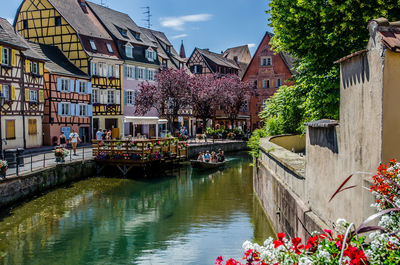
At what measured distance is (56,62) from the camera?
120ft

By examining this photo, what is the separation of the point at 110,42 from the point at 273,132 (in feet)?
83.1

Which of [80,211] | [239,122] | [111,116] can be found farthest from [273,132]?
[239,122]

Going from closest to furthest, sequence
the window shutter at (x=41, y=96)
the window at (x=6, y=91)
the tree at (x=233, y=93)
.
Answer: the window at (x=6, y=91), the window shutter at (x=41, y=96), the tree at (x=233, y=93)

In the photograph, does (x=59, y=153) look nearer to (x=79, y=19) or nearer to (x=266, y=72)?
(x=79, y=19)

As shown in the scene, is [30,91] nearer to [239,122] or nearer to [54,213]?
[54,213]

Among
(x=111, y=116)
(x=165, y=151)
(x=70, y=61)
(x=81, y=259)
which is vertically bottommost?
(x=81, y=259)

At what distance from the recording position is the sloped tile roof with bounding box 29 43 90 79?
34.7m

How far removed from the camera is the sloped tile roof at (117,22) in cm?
4450

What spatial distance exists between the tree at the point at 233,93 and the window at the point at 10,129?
25.4m

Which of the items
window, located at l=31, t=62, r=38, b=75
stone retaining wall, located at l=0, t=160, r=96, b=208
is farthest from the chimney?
stone retaining wall, located at l=0, t=160, r=96, b=208

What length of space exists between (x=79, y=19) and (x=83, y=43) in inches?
150

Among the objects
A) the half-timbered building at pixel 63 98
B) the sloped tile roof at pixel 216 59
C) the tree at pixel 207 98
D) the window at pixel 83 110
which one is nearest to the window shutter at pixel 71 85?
the half-timbered building at pixel 63 98

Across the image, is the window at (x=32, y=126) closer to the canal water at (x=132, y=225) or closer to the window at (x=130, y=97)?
the canal water at (x=132, y=225)

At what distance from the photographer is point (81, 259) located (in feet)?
38.1
